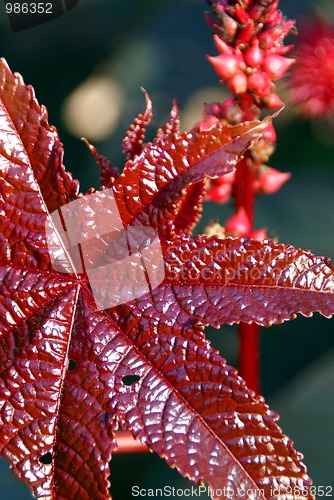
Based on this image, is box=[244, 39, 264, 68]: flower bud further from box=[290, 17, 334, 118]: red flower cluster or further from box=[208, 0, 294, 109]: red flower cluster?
box=[290, 17, 334, 118]: red flower cluster

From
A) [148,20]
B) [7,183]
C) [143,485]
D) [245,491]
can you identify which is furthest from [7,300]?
[148,20]

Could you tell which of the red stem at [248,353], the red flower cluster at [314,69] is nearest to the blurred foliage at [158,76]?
the red flower cluster at [314,69]

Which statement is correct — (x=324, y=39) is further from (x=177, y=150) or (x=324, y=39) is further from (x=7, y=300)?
(x=7, y=300)

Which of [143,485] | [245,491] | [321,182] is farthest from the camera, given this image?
[321,182]

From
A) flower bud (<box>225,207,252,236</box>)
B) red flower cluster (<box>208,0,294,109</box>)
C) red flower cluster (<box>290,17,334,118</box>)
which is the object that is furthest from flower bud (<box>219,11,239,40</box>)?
red flower cluster (<box>290,17,334,118</box>)

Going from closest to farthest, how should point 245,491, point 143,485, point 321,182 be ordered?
1. point 245,491
2. point 143,485
3. point 321,182

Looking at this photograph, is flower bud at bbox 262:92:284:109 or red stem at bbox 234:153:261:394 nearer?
flower bud at bbox 262:92:284:109

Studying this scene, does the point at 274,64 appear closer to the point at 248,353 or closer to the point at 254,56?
the point at 254,56
